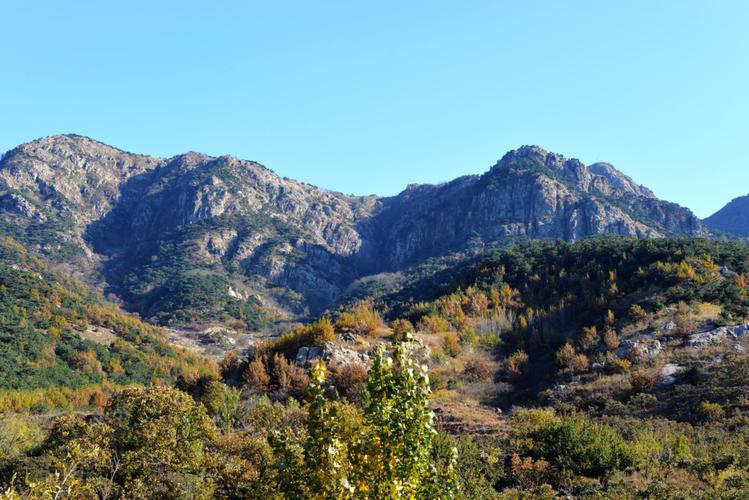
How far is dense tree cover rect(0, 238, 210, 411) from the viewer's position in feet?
154

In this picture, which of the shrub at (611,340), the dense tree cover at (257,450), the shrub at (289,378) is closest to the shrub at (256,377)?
the shrub at (289,378)

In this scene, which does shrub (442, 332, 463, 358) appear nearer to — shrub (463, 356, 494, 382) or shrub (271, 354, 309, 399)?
shrub (463, 356, 494, 382)

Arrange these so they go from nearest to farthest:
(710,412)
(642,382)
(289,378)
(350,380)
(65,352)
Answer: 1. (710,412)
2. (642,382)
3. (350,380)
4. (289,378)
5. (65,352)

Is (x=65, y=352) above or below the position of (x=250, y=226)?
below

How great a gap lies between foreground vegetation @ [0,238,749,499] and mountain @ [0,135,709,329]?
244 ft

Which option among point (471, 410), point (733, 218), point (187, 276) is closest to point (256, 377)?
point (471, 410)

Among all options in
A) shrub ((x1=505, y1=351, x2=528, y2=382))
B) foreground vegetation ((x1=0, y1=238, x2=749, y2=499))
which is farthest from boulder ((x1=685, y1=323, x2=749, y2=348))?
shrub ((x1=505, y1=351, x2=528, y2=382))

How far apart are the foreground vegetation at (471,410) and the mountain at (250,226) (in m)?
74.3

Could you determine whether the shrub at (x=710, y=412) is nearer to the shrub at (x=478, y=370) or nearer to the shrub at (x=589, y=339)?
the shrub at (x=589, y=339)

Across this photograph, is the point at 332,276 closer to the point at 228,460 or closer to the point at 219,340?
the point at 219,340

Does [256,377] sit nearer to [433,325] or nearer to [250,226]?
[433,325]

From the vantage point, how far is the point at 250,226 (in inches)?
6531

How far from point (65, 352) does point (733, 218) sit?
652 ft

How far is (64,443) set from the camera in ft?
60.6
